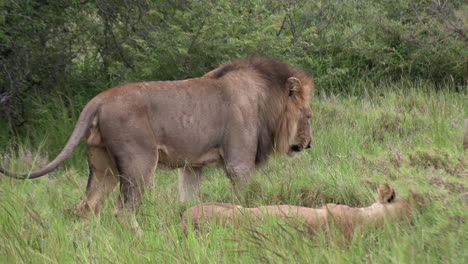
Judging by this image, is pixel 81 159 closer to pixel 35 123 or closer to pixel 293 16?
pixel 35 123

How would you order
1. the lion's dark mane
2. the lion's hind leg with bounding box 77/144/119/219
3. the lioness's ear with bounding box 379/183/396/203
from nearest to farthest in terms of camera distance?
the lioness's ear with bounding box 379/183/396/203 < the lion's hind leg with bounding box 77/144/119/219 < the lion's dark mane

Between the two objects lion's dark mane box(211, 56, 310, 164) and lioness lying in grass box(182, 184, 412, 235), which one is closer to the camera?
lioness lying in grass box(182, 184, 412, 235)

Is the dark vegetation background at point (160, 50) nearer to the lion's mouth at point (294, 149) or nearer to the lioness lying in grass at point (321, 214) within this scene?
the lion's mouth at point (294, 149)

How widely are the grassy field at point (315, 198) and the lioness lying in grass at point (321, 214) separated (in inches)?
3.5

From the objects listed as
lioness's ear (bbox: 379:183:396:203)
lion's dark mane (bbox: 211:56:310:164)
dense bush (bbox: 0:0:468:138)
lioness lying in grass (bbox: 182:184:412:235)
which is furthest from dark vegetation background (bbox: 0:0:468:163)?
lioness's ear (bbox: 379:183:396:203)

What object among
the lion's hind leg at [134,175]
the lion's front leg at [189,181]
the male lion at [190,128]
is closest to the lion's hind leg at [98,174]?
the male lion at [190,128]

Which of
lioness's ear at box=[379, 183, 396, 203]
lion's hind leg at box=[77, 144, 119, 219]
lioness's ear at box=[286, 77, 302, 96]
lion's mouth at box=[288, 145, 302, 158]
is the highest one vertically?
lioness's ear at box=[379, 183, 396, 203]

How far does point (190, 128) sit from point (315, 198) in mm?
1029

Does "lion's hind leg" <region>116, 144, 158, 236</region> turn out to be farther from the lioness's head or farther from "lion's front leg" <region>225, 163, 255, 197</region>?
the lioness's head

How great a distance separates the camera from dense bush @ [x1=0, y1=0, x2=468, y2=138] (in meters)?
7.44

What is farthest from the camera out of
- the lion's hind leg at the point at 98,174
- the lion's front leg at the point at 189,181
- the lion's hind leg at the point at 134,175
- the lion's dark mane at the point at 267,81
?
the lion's dark mane at the point at 267,81

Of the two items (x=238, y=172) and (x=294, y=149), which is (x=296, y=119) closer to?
(x=294, y=149)

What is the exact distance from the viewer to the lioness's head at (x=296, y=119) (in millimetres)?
6020

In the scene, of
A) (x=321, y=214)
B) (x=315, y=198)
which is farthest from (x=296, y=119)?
(x=321, y=214)
